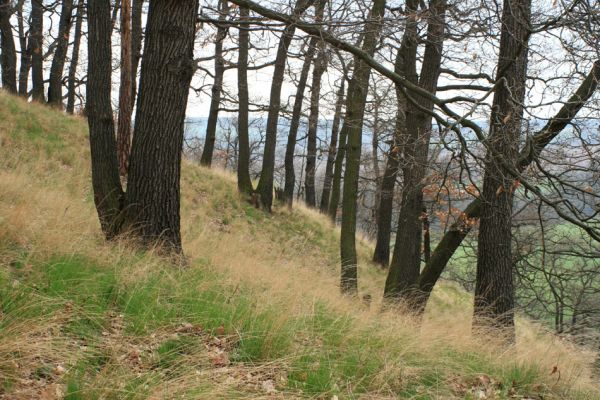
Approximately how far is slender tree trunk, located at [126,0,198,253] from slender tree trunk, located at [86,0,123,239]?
0.32 m

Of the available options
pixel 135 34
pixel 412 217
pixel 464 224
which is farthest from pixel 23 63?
pixel 464 224

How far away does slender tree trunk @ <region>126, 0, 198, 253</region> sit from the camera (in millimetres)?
5121

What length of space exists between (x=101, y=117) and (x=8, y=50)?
1254cm

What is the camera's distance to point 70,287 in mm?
3564

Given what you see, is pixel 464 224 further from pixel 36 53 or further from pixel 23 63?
pixel 23 63

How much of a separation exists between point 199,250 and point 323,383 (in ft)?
12.4

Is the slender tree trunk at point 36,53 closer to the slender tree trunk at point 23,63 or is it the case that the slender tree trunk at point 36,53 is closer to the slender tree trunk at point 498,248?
the slender tree trunk at point 23,63

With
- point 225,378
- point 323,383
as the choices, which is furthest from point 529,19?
point 225,378

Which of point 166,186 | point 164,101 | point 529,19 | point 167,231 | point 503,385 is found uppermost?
point 529,19

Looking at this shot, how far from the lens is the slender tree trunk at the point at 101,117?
561 centimetres

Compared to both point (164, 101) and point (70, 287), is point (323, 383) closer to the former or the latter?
point (70, 287)

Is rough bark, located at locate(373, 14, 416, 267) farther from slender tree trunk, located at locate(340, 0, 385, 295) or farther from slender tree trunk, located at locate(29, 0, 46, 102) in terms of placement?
slender tree trunk, located at locate(29, 0, 46, 102)

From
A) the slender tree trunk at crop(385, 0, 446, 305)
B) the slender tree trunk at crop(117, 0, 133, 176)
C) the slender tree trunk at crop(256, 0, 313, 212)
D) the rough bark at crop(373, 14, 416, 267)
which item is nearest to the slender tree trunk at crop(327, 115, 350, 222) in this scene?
the rough bark at crop(373, 14, 416, 267)

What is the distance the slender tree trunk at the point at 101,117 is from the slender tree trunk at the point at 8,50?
459 inches
